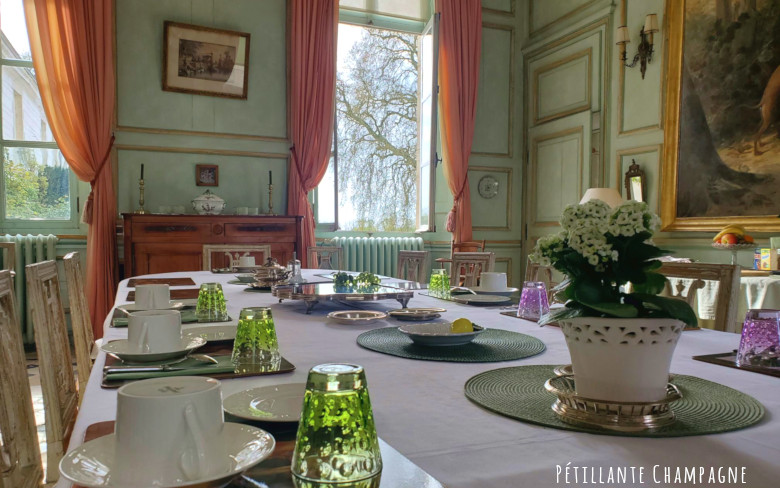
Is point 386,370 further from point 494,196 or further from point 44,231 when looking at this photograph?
point 494,196

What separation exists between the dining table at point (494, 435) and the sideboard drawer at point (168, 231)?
3012 mm

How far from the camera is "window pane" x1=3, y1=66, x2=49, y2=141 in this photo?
4.14 m

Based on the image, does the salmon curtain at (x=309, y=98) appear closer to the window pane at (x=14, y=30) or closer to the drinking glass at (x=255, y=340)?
the window pane at (x=14, y=30)

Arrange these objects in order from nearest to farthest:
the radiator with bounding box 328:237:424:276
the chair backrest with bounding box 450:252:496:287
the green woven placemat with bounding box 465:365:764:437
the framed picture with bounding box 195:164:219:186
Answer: the green woven placemat with bounding box 465:365:764:437 < the chair backrest with bounding box 450:252:496:287 < the framed picture with bounding box 195:164:219:186 < the radiator with bounding box 328:237:424:276

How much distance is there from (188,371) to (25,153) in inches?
164

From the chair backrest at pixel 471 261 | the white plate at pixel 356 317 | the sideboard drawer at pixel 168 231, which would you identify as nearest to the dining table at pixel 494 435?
the white plate at pixel 356 317

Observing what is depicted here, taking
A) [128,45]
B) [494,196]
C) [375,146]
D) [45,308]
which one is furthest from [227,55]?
[45,308]

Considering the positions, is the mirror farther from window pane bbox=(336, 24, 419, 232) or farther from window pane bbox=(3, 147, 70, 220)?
window pane bbox=(3, 147, 70, 220)

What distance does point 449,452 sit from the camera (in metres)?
0.61

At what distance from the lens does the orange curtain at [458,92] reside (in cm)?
507

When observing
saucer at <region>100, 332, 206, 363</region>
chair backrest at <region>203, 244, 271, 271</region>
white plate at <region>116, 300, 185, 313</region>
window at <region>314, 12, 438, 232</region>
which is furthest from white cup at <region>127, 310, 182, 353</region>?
window at <region>314, 12, 438, 232</region>

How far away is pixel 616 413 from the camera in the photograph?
0.69 metres

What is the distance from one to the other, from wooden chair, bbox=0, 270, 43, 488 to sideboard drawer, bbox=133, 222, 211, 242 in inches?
112

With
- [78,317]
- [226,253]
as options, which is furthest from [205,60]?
[78,317]
